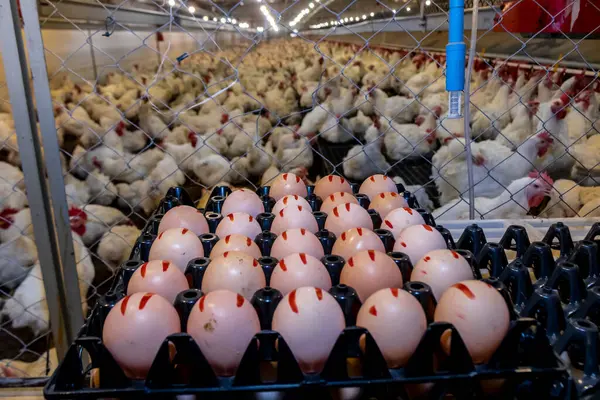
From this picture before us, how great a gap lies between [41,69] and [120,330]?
2.20 ft

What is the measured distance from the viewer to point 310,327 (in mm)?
562

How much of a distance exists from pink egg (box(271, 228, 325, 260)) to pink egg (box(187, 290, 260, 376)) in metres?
0.21

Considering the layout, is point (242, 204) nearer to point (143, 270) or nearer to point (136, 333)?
point (143, 270)

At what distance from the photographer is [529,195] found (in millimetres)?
1579

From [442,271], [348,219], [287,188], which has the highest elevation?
[287,188]

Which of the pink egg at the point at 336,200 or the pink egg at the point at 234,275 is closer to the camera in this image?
the pink egg at the point at 234,275

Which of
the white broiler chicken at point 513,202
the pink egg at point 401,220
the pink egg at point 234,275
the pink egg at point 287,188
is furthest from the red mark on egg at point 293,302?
the white broiler chicken at point 513,202

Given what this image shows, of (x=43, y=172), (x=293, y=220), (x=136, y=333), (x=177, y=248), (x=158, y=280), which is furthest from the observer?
(x=43, y=172)

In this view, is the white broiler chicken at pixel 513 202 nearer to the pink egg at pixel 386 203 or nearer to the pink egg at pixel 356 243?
the pink egg at pixel 386 203

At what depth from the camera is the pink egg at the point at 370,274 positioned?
0.67 m

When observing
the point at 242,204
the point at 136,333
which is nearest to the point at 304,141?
the point at 242,204

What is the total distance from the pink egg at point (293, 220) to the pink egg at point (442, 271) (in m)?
0.24

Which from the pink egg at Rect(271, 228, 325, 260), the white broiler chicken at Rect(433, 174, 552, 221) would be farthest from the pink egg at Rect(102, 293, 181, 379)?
the white broiler chicken at Rect(433, 174, 552, 221)

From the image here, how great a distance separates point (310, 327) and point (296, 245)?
8.7 inches
